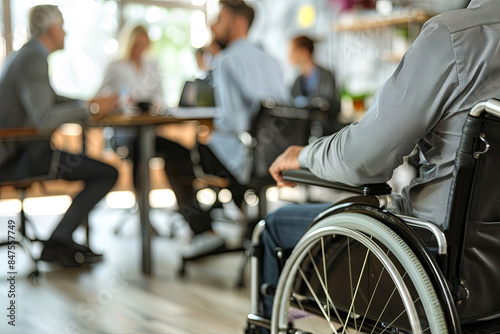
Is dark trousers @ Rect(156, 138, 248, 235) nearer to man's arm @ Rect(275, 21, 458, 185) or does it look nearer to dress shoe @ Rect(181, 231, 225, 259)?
dress shoe @ Rect(181, 231, 225, 259)

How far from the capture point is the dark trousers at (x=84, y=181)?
341 cm

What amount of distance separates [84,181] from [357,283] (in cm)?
240

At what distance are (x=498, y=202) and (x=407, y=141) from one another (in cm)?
21

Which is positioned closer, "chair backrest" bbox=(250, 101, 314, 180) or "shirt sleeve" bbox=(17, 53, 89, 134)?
"chair backrest" bbox=(250, 101, 314, 180)

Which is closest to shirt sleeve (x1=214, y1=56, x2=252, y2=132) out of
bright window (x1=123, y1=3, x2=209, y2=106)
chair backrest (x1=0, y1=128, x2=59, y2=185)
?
chair backrest (x1=0, y1=128, x2=59, y2=185)

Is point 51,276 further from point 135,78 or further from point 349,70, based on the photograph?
point 349,70

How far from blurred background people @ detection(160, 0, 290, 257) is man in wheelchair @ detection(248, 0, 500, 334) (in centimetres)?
175

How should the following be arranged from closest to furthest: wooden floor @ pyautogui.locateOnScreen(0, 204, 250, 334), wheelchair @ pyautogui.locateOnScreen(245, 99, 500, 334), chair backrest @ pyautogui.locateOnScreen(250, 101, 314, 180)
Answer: wheelchair @ pyautogui.locateOnScreen(245, 99, 500, 334)
wooden floor @ pyautogui.locateOnScreen(0, 204, 250, 334)
chair backrest @ pyautogui.locateOnScreen(250, 101, 314, 180)

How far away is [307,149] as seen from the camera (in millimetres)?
1575

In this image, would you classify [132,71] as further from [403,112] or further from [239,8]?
[403,112]

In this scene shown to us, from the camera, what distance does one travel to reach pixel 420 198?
1413 millimetres

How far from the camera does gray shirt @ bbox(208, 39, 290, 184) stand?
3285mm

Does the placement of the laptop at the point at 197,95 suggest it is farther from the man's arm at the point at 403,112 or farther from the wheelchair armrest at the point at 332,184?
the man's arm at the point at 403,112

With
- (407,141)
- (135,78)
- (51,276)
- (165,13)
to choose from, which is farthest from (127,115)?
(165,13)
